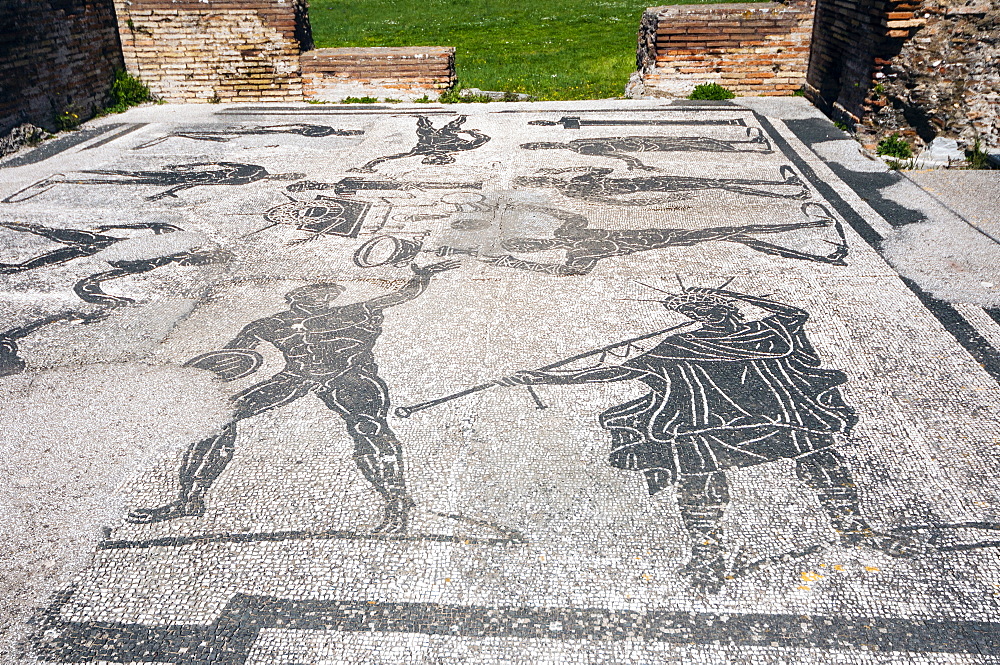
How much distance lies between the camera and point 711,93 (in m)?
9.36

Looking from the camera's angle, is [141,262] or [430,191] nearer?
[141,262]

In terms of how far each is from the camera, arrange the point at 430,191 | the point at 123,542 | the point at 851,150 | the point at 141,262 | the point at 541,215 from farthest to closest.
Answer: the point at 851,150, the point at 430,191, the point at 541,215, the point at 141,262, the point at 123,542

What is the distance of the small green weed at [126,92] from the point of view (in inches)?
376

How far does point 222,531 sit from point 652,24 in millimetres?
8955

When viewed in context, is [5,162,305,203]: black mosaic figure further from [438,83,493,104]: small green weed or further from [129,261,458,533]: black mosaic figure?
[438,83,493,104]: small green weed

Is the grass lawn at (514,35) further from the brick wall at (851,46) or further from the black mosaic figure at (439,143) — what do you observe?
the brick wall at (851,46)

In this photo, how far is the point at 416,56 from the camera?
962 cm

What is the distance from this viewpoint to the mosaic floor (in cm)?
214

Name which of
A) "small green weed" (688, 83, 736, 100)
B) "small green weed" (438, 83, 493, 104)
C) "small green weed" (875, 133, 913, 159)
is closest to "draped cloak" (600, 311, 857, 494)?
"small green weed" (875, 133, 913, 159)

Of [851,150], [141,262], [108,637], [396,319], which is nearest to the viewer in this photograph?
[108,637]

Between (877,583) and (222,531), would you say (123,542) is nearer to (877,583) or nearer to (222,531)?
(222,531)

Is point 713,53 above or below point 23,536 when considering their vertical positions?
above

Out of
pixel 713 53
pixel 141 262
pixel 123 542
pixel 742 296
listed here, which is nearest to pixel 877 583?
pixel 742 296

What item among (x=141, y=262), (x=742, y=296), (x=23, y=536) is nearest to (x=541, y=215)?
(x=742, y=296)
